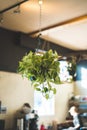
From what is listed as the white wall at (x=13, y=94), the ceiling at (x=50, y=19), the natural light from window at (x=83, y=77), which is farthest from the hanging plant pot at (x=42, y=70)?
the natural light from window at (x=83, y=77)

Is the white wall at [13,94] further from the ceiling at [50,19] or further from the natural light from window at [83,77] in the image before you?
the natural light from window at [83,77]

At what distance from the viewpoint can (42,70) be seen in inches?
146

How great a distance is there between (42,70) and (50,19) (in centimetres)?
259

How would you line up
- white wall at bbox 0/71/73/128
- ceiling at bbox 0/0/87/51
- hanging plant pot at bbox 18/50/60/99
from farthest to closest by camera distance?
white wall at bbox 0/71/73/128, ceiling at bbox 0/0/87/51, hanging plant pot at bbox 18/50/60/99

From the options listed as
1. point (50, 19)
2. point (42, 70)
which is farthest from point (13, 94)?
point (42, 70)

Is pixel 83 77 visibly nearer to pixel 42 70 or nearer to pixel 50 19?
pixel 50 19

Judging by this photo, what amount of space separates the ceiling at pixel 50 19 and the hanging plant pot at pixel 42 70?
5.27ft

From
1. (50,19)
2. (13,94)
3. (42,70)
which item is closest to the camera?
(42,70)

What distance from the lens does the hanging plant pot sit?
3713 millimetres

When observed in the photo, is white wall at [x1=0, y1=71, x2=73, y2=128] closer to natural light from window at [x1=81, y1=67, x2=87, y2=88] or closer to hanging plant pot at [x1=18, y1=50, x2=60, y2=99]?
natural light from window at [x1=81, y1=67, x2=87, y2=88]

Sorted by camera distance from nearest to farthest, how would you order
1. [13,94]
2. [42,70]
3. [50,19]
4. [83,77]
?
[42,70] → [50,19] → [13,94] → [83,77]

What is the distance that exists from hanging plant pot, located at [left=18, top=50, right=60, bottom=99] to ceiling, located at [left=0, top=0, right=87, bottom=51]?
1605 millimetres

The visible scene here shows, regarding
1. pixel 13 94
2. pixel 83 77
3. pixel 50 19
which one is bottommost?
pixel 13 94

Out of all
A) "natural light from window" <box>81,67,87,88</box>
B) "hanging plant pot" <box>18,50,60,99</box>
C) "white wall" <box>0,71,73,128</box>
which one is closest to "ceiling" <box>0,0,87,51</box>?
"white wall" <box>0,71,73,128</box>
